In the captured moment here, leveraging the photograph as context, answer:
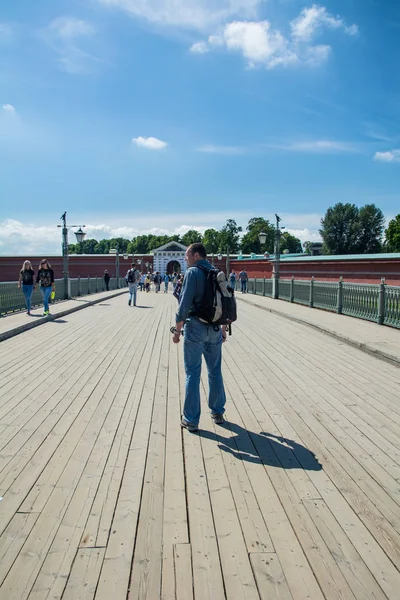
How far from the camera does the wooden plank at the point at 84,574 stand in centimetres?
219

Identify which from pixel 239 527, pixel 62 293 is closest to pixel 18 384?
pixel 239 527

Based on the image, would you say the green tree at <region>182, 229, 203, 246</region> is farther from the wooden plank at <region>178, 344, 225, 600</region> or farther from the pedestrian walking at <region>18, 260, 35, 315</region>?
the wooden plank at <region>178, 344, 225, 600</region>

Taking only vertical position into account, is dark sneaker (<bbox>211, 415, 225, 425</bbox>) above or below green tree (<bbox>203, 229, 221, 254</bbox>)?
below

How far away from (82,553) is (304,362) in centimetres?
571

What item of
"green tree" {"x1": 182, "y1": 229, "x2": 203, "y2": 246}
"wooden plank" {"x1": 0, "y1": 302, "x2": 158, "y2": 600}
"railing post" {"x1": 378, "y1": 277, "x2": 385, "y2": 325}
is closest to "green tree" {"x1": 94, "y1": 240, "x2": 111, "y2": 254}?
"green tree" {"x1": 182, "y1": 229, "x2": 203, "y2": 246}

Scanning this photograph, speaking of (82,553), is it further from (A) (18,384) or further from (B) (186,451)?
(A) (18,384)

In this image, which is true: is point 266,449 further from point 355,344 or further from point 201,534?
point 355,344

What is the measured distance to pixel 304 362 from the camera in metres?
7.69

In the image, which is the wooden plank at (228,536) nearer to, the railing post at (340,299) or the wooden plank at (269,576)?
the wooden plank at (269,576)

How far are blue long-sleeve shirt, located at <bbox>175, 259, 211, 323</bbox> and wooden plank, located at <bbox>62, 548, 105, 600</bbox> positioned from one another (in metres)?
2.09

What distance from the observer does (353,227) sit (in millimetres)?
79812

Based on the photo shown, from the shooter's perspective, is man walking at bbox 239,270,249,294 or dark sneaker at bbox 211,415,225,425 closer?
dark sneaker at bbox 211,415,225,425

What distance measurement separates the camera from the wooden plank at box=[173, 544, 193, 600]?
220 centimetres

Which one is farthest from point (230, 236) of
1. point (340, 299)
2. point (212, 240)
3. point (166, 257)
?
point (340, 299)
